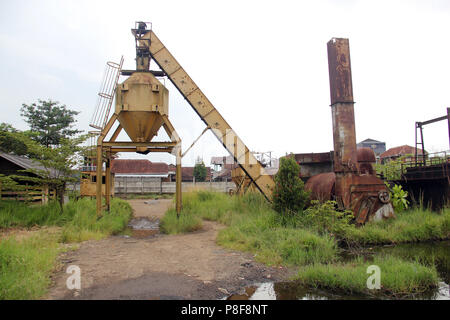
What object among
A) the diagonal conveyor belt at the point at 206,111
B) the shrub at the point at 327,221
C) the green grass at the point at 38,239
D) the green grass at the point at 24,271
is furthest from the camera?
the diagonal conveyor belt at the point at 206,111

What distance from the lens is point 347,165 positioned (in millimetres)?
8141

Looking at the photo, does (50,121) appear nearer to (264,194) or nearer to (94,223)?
(94,223)

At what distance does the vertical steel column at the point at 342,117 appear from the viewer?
812 centimetres

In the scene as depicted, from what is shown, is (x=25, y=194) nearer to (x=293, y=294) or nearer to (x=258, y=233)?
(x=258, y=233)

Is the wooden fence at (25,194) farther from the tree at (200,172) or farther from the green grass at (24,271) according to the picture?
the tree at (200,172)

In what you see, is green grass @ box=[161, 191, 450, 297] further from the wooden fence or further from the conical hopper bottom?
the wooden fence

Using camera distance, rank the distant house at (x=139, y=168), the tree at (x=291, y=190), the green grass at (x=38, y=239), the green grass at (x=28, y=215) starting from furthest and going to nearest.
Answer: the distant house at (x=139, y=168) < the green grass at (x=28, y=215) < the tree at (x=291, y=190) < the green grass at (x=38, y=239)

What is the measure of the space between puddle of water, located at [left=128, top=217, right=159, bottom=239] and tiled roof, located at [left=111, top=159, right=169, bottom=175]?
89.5ft

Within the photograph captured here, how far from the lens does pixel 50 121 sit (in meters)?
24.0

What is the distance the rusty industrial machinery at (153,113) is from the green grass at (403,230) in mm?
3817

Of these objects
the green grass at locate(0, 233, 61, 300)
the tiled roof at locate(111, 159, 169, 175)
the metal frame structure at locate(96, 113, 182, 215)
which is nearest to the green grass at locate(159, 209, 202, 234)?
the metal frame structure at locate(96, 113, 182, 215)

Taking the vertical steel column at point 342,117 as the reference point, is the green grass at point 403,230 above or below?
below

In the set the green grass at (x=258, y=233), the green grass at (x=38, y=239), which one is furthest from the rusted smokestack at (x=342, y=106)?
the green grass at (x=38, y=239)

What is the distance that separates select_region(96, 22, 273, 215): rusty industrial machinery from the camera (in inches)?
358
